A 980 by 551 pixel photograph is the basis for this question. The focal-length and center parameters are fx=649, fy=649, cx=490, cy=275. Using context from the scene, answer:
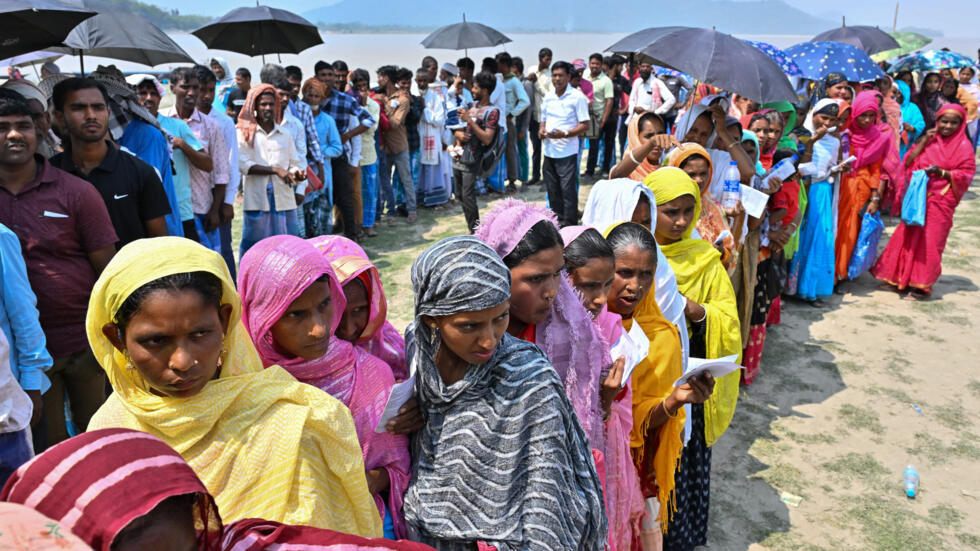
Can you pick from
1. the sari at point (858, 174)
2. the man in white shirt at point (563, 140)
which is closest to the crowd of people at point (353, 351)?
the sari at point (858, 174)

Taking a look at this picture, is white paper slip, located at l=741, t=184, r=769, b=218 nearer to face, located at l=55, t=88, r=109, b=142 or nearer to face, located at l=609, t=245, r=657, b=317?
face, located at l=609, t=245, r=657, b=317

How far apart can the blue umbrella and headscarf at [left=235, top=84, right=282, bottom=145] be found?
5261mm

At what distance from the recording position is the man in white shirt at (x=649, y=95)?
30.9 ft

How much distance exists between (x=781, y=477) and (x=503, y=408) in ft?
9.50

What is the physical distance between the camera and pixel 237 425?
5.08 feet

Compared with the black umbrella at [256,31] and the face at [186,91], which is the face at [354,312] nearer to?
the face at [186,91]

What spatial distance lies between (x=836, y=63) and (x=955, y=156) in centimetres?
145

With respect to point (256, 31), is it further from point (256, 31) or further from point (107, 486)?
point (107, 486)

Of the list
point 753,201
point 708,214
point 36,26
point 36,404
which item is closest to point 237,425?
point 36,404

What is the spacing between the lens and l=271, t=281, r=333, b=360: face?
1.83 metres

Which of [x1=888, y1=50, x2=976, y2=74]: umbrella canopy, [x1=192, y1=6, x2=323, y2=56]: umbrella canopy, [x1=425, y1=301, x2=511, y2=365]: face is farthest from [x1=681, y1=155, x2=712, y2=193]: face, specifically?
[x1=888, y1=50, x2=976, y2=74]: umbrella canopy

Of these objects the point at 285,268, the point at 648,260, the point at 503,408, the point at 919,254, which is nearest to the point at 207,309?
the point at 285,268

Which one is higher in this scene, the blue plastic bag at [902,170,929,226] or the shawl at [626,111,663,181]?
the shawl at [626,111,663,181]

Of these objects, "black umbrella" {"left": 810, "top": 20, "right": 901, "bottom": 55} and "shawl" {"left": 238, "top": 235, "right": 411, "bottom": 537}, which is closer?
"shawl" {"left": 238, "top": 235, "right": 411, "bottom": 537}
